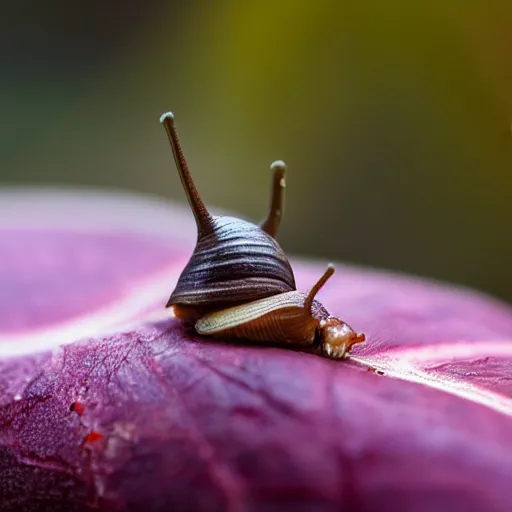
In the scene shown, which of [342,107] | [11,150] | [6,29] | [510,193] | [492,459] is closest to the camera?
[492,459]

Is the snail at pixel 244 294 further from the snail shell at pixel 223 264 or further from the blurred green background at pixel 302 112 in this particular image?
Answer: the blurred green background at pixel 302 112

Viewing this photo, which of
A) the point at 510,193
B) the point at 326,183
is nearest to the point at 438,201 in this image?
the point at 510,193

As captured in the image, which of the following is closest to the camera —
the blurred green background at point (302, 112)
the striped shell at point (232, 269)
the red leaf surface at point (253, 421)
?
the red leaf surface at point (253, 421)

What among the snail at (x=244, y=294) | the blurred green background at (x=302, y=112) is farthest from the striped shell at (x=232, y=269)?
the blurred green background at (x=302, y=112)

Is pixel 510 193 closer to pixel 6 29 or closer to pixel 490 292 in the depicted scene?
pixel 490 292

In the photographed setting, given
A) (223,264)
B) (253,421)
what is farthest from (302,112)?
(253,421)

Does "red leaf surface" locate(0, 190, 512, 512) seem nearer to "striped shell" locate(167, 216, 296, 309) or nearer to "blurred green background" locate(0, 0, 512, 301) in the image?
"striped shell" locate(167, 216, 296, 309)

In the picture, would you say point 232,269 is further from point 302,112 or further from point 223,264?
point 302,112
